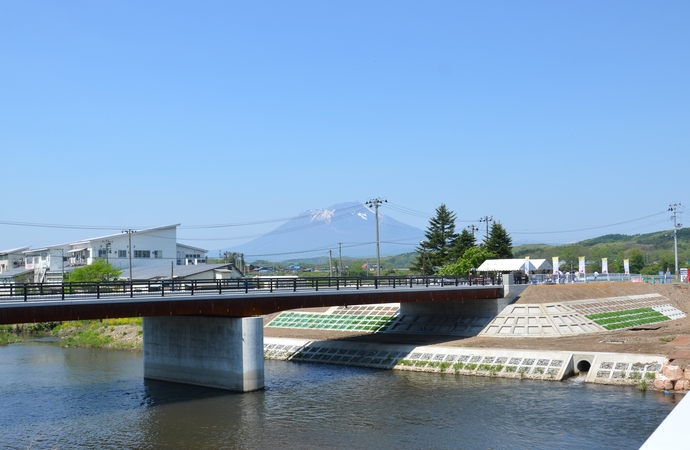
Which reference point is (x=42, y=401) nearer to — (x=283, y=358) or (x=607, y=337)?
(x=283, y=358)

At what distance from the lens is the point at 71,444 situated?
1262 inches

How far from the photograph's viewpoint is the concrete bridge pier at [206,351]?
144 feet

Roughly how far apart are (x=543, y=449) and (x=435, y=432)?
5498 millimetres

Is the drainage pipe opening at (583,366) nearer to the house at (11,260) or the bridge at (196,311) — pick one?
the bridge at (196,311)

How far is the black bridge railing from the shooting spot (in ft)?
125

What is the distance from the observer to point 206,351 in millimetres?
45906

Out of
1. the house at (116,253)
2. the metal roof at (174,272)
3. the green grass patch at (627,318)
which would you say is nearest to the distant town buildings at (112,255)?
the house at (116,253)

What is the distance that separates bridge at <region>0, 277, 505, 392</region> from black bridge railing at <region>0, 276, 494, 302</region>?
7 cm

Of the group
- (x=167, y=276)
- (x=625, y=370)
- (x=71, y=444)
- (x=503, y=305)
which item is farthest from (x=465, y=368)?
(x=167, y=276)

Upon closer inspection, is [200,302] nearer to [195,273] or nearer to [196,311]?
[196,311]

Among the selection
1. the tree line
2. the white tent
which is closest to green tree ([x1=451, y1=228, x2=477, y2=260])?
the tree line

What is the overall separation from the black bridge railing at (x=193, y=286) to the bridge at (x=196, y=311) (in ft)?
0.24

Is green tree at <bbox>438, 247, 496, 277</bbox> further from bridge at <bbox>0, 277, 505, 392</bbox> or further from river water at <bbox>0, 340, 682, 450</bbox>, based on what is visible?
river water at <bbox>0, 340, 682, 450</bbox>

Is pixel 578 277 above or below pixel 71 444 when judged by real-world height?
above
